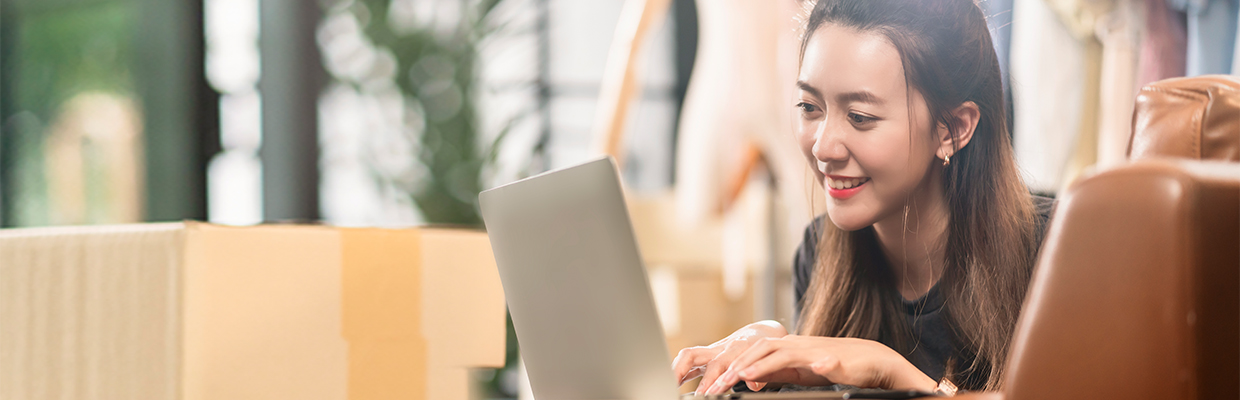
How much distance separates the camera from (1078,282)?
1.39ft

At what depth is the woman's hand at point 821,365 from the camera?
59 cm

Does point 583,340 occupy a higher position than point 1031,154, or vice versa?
point 1031,154

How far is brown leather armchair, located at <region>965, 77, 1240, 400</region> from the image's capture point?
397mm

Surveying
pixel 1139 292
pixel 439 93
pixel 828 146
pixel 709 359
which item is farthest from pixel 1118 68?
pixel 439 93

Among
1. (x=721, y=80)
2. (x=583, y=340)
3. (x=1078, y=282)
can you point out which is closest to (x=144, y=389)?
(x=583, y=340)

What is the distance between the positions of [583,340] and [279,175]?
2.48 metres

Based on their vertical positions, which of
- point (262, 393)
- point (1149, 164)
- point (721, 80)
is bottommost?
point (262, 393)

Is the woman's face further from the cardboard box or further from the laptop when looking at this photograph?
the cardboard box

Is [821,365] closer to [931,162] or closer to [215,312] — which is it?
[931,162]

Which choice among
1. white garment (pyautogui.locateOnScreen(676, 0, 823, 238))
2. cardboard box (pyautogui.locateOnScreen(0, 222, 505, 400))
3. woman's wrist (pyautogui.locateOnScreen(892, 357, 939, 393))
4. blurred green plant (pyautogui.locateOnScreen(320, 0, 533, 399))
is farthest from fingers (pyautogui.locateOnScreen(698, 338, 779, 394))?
blurred green plant (pyautogui.locateOnScreen(320, 0, 533, 399))

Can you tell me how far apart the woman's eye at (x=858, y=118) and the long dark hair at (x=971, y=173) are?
5 centimetres

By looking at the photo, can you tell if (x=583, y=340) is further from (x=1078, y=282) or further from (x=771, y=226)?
(x=771, y=226)

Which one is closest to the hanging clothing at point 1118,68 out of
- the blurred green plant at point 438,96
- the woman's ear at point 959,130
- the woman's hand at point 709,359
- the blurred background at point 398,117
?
the blurred background at point 398,117

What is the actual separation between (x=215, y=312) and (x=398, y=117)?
2.19 m
